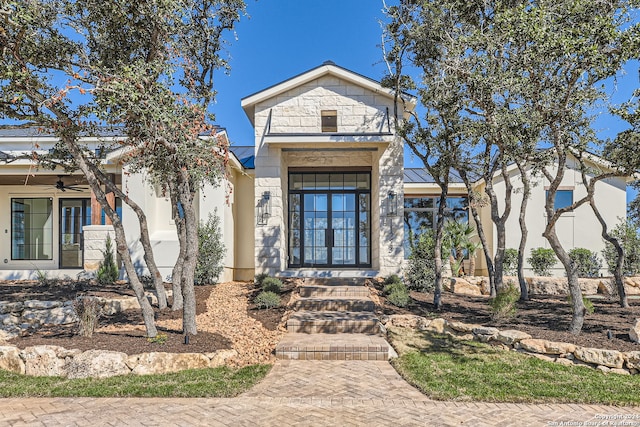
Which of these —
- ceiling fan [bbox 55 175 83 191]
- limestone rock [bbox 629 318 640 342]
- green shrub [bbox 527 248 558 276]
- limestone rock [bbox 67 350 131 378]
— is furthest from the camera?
green shrub [bbox 527 248 558 276]

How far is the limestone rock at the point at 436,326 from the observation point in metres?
9.38

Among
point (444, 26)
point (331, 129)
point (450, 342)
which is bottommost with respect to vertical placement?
point (450, 342)

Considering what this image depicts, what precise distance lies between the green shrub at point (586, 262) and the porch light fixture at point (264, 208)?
1019 centimetres

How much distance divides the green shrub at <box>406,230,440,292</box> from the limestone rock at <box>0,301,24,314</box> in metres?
8.93

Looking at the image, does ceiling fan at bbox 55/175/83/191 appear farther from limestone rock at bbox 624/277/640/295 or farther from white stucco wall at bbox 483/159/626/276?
limestone rock at bbox 624/277/640/295

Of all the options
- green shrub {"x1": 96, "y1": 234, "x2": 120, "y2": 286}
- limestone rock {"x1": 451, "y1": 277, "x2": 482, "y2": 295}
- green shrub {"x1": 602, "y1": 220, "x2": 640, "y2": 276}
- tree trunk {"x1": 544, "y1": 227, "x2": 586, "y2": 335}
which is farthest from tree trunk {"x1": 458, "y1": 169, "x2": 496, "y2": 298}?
green shrub {"x1": 96, "y1": 234, "x2": 120, "y2": 286}

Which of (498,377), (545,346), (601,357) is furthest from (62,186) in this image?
(601,357)

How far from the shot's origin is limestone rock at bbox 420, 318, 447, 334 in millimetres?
9375

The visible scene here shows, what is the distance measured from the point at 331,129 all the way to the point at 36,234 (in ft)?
34.7

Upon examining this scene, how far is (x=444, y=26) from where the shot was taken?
9961 millimetres

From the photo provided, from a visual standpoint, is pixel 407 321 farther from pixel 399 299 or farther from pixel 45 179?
pixel 45 179

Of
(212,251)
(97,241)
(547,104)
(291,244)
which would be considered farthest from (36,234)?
(547,104)

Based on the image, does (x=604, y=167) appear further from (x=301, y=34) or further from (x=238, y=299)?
(x=238, y=299)

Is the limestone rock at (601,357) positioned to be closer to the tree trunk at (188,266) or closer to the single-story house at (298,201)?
the tree trunk at (188,266)
